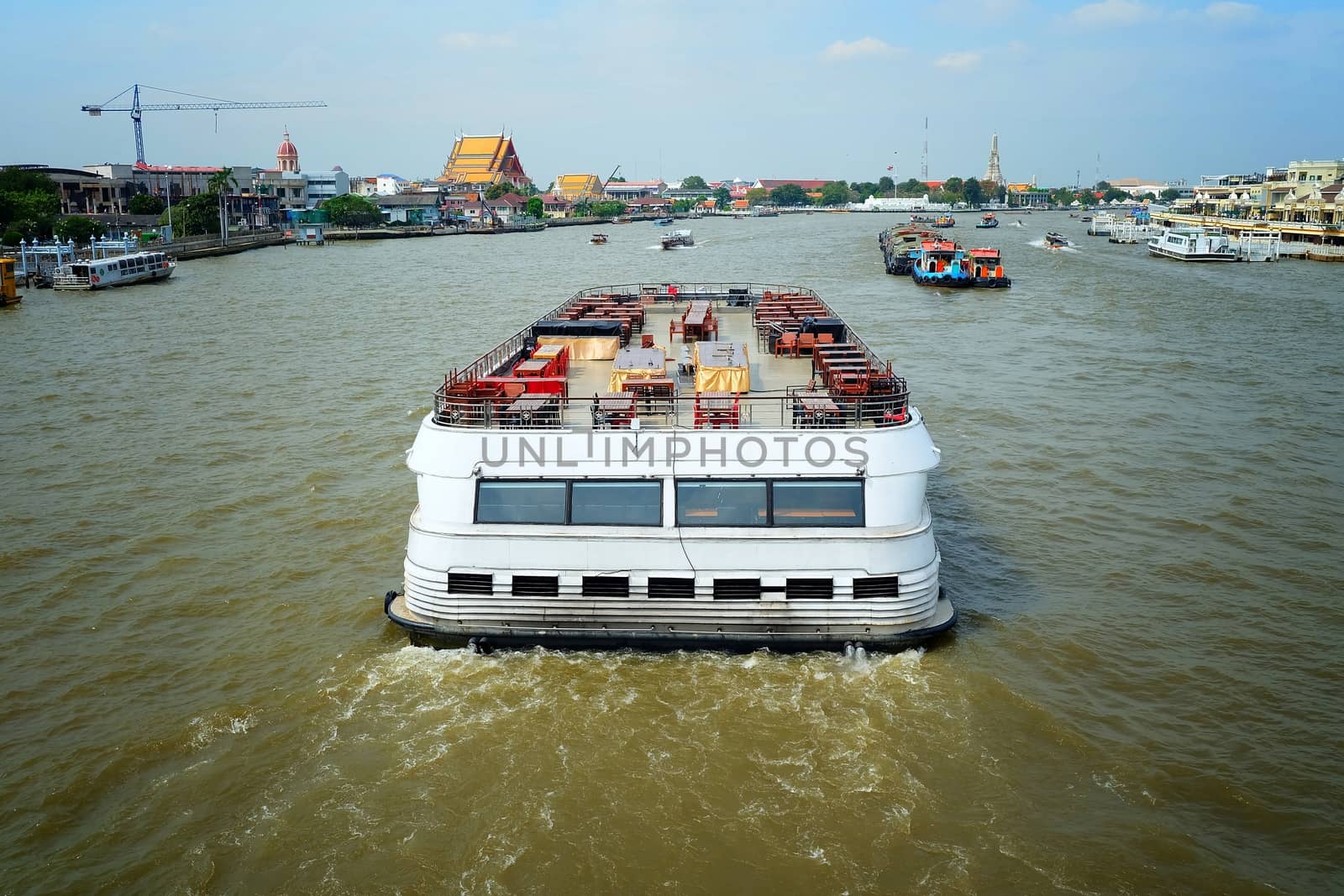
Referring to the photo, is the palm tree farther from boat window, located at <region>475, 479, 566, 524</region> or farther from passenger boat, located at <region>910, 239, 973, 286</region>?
boat window, located at <region>475, 479, 566, 524</region>

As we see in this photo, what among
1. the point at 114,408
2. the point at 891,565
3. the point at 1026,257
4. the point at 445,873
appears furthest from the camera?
the point at 1026,257

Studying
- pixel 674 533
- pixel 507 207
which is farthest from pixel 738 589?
pixel 507 207

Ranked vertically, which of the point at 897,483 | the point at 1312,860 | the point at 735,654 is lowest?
the point at 1312,860

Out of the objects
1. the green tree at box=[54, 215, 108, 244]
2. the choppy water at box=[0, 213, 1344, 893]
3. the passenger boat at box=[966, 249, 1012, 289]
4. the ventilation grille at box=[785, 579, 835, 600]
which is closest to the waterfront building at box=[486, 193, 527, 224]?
the green tree at box=[54, 215, 108, 244]

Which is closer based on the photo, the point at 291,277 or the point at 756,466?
the point at 756,466

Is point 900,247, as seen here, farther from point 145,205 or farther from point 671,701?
point 671,701

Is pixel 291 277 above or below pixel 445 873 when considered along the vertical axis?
above

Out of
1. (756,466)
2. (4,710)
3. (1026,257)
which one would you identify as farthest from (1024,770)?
(1026,257)

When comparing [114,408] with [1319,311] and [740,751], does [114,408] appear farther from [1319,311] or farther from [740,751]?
[1319,311]
